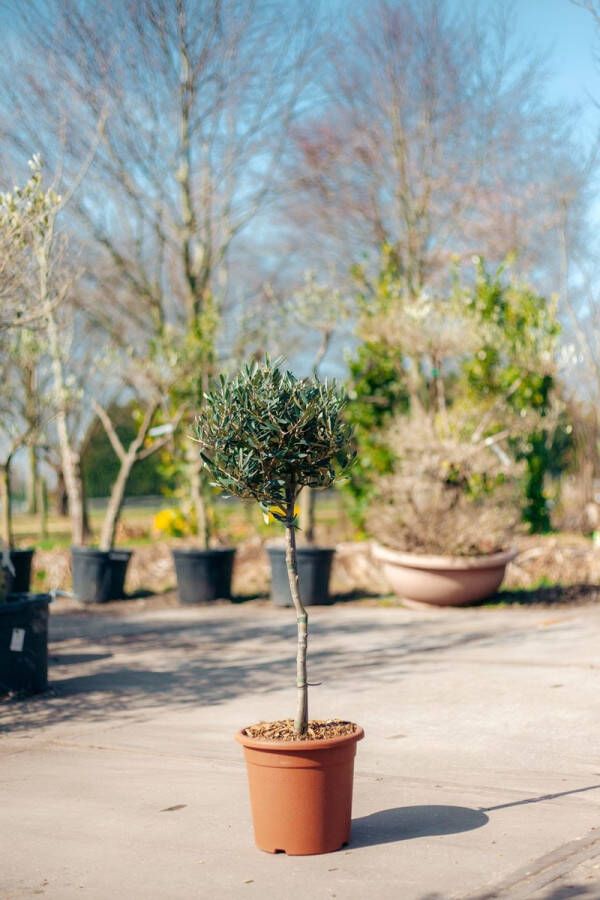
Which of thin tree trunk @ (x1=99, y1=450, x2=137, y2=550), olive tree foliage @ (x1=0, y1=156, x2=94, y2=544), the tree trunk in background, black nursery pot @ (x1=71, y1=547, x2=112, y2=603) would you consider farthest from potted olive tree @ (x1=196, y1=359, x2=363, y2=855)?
the tree trunk in background

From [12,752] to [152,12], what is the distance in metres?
12.0

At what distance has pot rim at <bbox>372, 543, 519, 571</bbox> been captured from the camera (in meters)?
12.9

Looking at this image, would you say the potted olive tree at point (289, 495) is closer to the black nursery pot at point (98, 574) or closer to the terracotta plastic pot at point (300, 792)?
the terracotta plastic pot at point (300, 792)

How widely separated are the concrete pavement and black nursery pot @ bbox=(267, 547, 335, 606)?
2.38 m

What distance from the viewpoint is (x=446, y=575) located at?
13109 mm

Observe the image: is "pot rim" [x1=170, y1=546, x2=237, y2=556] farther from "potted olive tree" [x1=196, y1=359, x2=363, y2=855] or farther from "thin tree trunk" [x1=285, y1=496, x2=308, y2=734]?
"thin tree trunk" [x1=285, y1=496, x2=308, y2=734]

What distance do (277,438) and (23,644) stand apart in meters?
4.06

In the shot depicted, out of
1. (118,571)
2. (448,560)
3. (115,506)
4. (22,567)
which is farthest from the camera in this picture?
(115,506)

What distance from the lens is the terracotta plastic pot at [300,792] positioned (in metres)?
4.66

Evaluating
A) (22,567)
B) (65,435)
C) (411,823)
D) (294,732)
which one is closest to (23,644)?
(294,732)

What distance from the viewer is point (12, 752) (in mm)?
6840

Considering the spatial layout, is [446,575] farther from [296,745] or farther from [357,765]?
[296,745]

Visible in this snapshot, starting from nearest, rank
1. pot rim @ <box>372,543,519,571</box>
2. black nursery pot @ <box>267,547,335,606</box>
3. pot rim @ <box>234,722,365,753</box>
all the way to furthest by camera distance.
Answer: pot rim @ <box>234,722,365,753</box>
pot rim @ <box>372,543,519,571</box>
black nursery pot @ <box>267,547,335,606</box>

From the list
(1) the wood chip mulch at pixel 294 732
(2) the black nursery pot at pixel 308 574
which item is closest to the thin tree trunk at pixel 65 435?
(2) the black nursery pot at pixel 308 574
